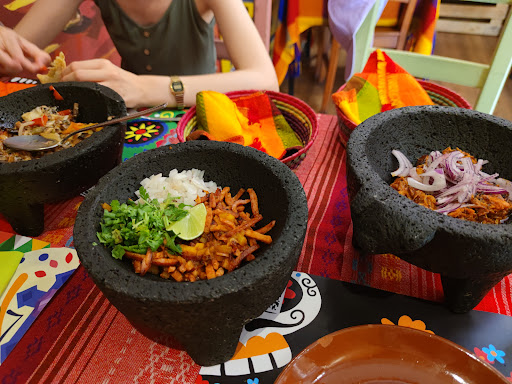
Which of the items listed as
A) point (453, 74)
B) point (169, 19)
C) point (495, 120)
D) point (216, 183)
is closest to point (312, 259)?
point (216, 183)

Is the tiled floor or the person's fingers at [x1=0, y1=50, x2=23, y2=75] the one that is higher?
the person's fingers at [x1=0, y1=50, x2=23, y2=75]

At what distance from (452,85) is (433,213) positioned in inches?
143

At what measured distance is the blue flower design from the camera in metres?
0.65

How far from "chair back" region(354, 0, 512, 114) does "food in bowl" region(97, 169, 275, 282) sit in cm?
114

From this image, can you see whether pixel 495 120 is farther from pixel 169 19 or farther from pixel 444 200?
pixel 169 19

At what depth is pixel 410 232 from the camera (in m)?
0.58

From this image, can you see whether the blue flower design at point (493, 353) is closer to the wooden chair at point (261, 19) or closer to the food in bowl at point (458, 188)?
the food in bowl at point (458, 188)

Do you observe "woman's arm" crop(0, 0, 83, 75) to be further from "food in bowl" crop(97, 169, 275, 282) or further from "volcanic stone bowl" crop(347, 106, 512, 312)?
"volcanic stone bowl" crop(347, 106, 512, 312)

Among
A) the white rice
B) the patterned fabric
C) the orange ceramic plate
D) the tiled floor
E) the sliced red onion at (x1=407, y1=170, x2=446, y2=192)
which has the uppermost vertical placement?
the sliced red onion at (x1=407, y1=170, x2=446, y2=192)

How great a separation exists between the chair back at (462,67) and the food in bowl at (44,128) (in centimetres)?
116

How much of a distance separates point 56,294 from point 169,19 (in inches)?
53.7

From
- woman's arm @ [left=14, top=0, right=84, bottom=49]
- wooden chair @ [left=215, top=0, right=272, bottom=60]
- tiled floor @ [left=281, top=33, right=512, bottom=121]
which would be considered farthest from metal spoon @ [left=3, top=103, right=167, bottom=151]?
tiled floor @ [left=281, top=33, right=512, bottom=121]

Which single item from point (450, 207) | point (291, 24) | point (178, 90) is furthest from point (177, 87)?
point (291, 24)

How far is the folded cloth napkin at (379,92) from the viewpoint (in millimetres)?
1052
